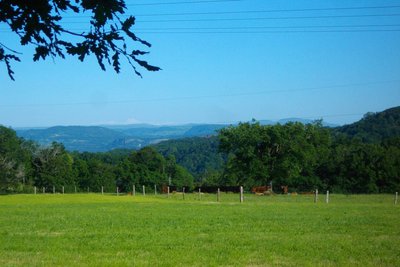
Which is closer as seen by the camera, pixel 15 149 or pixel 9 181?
pixel 9 181

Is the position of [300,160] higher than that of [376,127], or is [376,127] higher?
[376,127]

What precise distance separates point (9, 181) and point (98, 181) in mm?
26638

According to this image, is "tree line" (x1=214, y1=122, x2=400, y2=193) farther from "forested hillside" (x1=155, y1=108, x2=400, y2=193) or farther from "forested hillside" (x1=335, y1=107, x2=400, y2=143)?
"forested hillside" (x1=335, y1=107, x2=400, y2=143)

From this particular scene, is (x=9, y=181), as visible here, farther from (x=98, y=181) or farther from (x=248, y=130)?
(x=248, y=130)

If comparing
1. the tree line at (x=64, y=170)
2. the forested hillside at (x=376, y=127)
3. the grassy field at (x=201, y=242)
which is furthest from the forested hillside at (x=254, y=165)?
the grassy field at (x=201, y=242)

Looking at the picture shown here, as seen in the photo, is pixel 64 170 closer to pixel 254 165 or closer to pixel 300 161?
pixel 254 165

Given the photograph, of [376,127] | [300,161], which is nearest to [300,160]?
[300,161]

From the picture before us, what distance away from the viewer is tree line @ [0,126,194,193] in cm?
8912

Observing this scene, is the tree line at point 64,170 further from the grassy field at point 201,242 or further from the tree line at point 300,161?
the grassy field at point 201,242

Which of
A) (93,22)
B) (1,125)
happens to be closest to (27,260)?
(93,22)

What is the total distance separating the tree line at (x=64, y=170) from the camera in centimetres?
8912

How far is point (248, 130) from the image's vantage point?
73125 mm

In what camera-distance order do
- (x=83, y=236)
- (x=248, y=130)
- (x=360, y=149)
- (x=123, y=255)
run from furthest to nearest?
1. (x=360, y=149)
2. (x=248, y=130)
3. (x=83, y=236)
4. (x=123, y=255)

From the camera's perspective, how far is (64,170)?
97.2 meters
